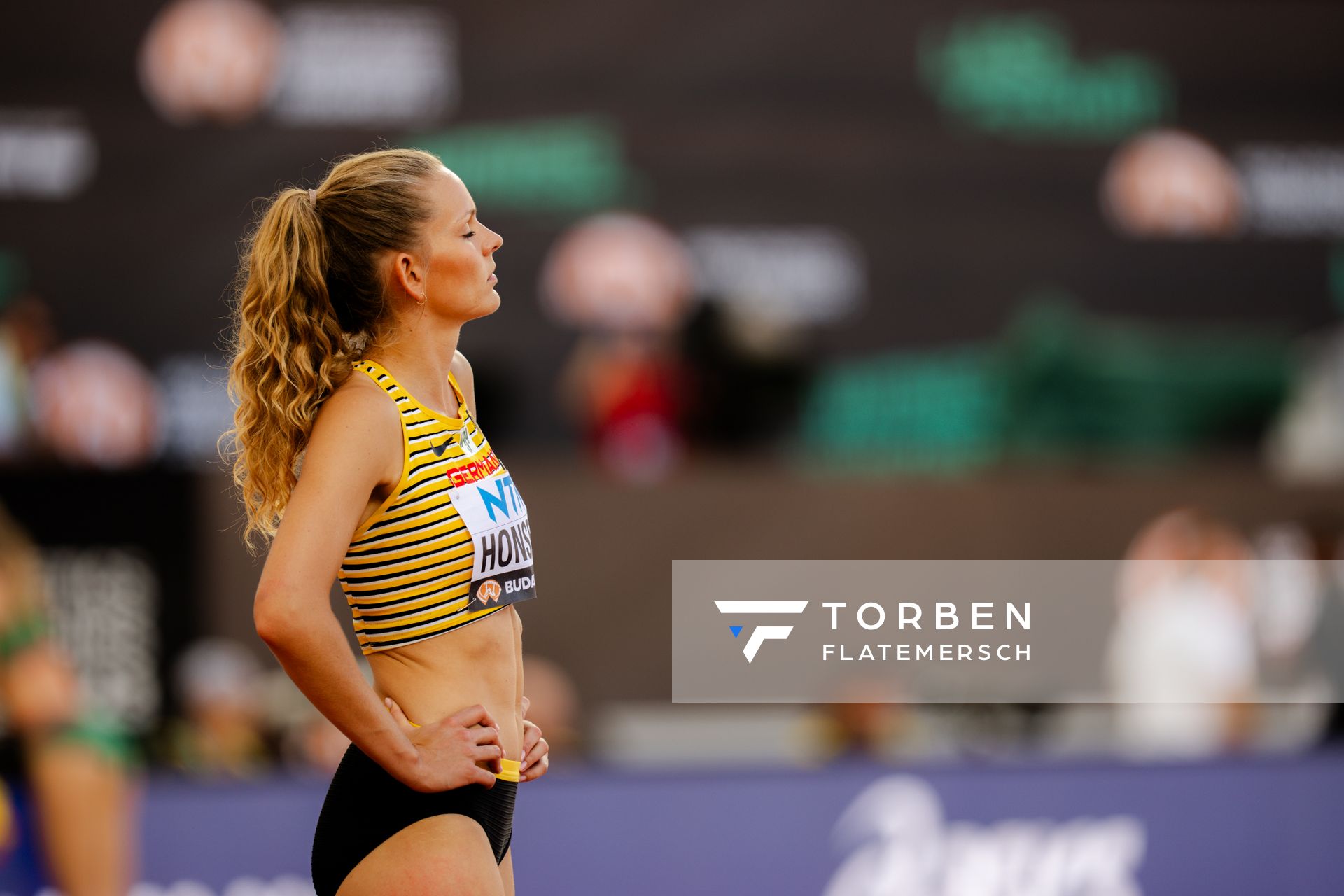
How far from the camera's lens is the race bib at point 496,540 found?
7.04 ft

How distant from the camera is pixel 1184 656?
5.00 meters

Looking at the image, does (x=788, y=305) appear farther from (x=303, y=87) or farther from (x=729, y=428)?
(x=303, y=87)

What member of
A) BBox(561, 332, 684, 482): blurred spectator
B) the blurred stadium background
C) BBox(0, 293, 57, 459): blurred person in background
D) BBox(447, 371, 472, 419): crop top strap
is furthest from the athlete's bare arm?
BBox(0, 293, 57, 459): blurred person in background

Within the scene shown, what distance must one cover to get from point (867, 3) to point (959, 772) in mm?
3999

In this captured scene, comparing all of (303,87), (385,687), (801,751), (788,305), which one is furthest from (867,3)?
(385,687)

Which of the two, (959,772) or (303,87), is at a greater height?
(303,87)

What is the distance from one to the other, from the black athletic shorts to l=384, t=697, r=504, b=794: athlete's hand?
25 mm

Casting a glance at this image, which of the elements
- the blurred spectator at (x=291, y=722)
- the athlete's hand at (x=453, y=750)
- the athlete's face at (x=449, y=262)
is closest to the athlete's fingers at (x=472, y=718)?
the athlete's hand at (x=453, y=750)

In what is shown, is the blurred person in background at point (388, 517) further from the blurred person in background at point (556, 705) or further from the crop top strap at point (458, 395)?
the blurred person in background at point (556, 705)

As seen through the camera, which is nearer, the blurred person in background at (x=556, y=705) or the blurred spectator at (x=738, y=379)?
the blurred person in background at (x=556, y=705)

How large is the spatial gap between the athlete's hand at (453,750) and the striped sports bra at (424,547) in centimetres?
12

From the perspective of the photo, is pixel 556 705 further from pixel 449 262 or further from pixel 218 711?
pixel 449 262

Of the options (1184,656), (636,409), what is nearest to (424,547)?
(1184,656)

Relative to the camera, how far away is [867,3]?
286 inches
